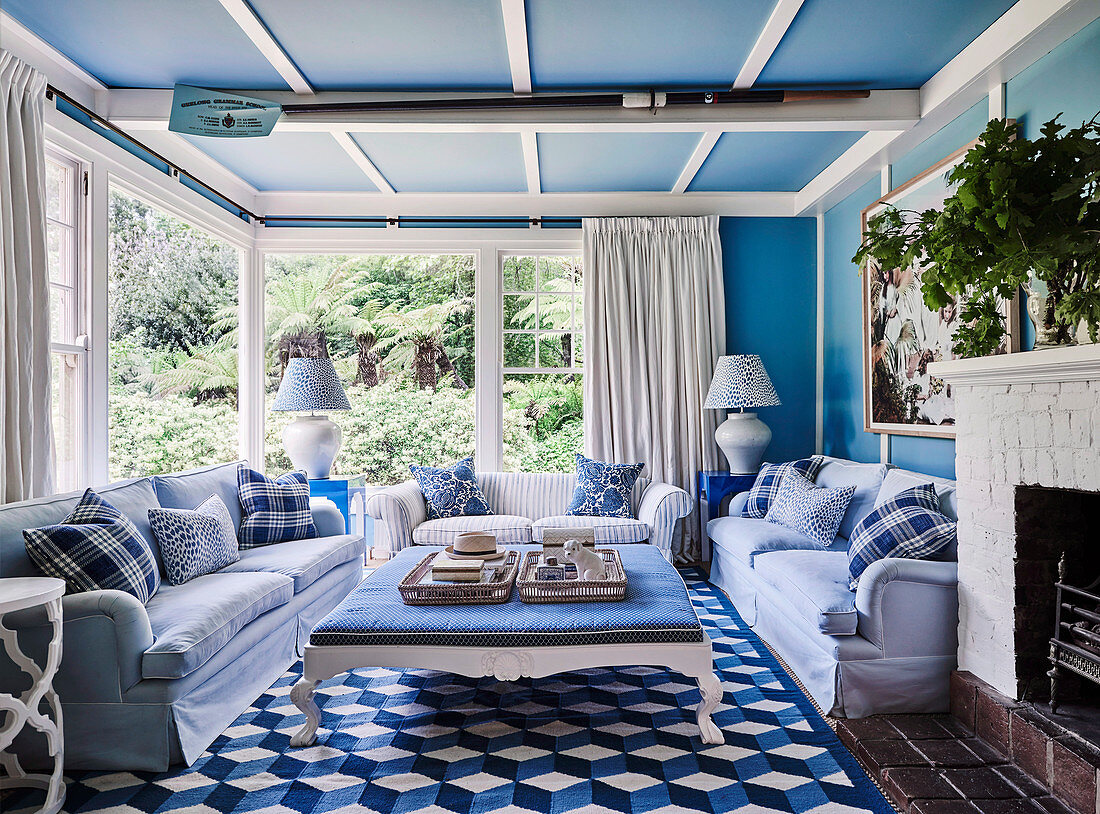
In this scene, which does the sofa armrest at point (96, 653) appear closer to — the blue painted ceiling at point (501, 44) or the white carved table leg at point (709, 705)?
the white carved table leg at point (709, 705)

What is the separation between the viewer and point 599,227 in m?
5.29

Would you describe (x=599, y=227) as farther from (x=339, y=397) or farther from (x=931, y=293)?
(x=931, y=293)

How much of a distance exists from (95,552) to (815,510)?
3.31 m

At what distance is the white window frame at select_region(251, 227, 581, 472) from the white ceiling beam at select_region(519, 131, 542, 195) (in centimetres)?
45

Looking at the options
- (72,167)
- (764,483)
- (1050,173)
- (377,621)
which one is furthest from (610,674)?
(72,167)

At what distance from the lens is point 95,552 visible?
2.42 meters

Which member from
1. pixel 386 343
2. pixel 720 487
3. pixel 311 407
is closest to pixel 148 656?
pixel 311 407

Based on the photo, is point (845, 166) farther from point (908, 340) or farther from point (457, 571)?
point (457, 571)

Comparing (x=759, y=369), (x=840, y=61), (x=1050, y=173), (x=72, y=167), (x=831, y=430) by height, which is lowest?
(x=831, y=430)

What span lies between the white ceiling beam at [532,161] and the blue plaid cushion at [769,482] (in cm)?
251

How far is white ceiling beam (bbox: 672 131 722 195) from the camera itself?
4.04 metres

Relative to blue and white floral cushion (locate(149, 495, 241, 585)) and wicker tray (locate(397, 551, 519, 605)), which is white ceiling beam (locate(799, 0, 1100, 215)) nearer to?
wicker tray (locate(397, 551, 519, 605))

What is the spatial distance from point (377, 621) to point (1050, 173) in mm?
2648

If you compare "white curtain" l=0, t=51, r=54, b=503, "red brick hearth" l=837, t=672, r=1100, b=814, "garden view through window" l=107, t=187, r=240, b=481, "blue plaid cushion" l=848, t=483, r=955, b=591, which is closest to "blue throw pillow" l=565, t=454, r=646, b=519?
"blue plaid cushion" l=848, t=483, r=955, b=591
